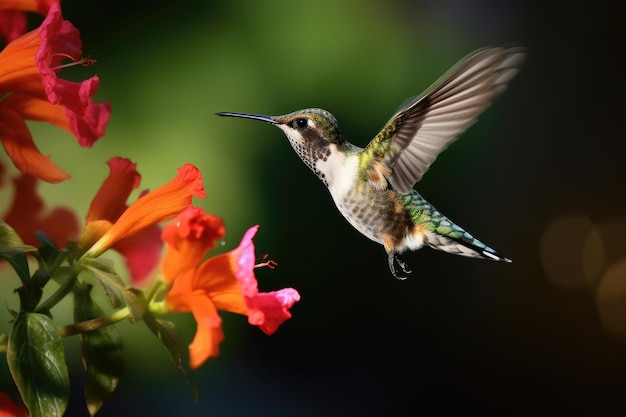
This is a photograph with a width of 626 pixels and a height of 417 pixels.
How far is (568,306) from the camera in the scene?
3.05 metres

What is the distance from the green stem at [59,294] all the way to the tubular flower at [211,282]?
0.08 meters

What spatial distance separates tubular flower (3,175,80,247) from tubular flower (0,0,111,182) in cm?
9

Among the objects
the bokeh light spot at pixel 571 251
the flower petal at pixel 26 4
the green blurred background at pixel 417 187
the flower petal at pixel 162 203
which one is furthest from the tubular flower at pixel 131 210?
the bokeh light spot at pixel 571 251

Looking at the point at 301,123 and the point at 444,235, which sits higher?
the point at 301,123

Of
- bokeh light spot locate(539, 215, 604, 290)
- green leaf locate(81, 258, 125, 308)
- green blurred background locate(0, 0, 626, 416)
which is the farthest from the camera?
bokeh light spot locate(539, 215, 604, 290)

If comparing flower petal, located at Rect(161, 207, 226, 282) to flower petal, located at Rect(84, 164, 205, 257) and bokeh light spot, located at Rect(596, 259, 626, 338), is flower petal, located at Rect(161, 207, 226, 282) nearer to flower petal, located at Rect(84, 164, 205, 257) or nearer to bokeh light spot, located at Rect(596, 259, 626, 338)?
flower petal, located at Rect(84, 164, 205, 257)

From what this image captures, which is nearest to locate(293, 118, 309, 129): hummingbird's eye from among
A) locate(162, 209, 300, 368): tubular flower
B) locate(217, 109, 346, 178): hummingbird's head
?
locate(217, 109, 346, 178): hummingbird's head

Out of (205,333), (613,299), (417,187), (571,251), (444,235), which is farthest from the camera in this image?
A: (613,299)

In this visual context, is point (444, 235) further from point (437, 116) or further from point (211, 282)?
point (211, 282)

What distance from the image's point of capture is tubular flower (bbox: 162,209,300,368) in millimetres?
507

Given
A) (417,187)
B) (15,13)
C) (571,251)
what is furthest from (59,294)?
(571,251)

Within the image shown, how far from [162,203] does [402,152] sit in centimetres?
22

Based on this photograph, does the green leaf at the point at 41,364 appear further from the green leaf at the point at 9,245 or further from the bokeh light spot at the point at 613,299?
the bokeh light spot at the point at 613,299

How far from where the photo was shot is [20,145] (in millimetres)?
641
